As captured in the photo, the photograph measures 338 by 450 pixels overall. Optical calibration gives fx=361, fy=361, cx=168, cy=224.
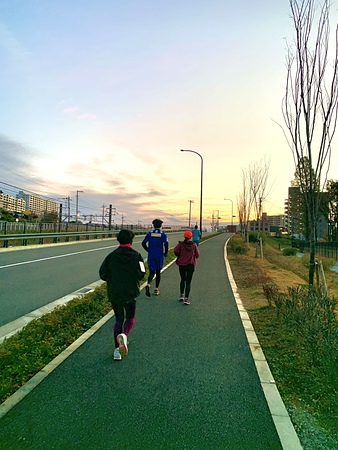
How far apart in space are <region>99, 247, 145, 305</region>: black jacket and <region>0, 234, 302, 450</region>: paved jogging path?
2.53 ft

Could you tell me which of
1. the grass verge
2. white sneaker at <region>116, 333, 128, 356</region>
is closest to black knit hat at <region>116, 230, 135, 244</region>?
white sneaker at <region>116, 333, 128, 356</region>

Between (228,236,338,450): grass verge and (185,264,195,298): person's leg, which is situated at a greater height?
(185,264,195,298): person's leg

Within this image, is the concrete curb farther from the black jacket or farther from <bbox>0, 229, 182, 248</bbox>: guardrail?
<bbox>0, 229, 182, 248</bbox>: guardrail

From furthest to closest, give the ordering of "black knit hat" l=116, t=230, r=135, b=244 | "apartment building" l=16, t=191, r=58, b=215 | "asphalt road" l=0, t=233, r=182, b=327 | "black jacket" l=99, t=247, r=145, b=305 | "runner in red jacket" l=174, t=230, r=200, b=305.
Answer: "apartment building" l=16, t=191, r=58, b=215
"runner in red jacket" l=174, t=230, r=200, b=305
"asphalt road" l=0, t=233, r=182, b=327
"black knit hat" l=116, t=230, r=135, b=244
"black jacket" l=99, t=247, r=145, b=305

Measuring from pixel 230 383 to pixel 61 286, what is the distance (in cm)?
722

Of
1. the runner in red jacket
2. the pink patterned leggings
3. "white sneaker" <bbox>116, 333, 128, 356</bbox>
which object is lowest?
"white sneaker" <bbox>116, 333, 128, 356</bbox>

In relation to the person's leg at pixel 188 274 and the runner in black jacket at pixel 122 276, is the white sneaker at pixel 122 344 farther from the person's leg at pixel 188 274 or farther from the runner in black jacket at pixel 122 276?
the person's leg at pixel 188 274

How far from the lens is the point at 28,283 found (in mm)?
10258

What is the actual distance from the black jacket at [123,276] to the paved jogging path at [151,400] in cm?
77

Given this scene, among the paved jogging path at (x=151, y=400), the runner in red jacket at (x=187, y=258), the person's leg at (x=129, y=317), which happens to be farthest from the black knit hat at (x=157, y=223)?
the person's leg at (x=129, y=317)

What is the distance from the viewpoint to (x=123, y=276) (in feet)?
15.6

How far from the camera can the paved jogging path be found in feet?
9.28

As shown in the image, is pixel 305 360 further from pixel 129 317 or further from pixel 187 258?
pixel 187 258

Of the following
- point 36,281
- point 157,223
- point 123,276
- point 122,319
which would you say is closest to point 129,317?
point 122,319
